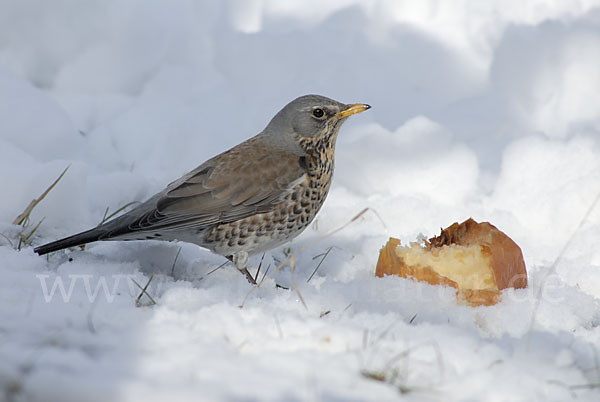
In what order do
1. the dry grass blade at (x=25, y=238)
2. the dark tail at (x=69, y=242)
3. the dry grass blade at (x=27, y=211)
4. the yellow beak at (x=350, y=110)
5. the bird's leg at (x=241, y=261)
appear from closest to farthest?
the dark tail at (x=69, y=242) → the dry grass blade at (x=25, y=238) → the bird's leg at (x=241, y=261) → the dry grass blade at (x=27, y=211) → the yellow beak at (x=350, y=110)

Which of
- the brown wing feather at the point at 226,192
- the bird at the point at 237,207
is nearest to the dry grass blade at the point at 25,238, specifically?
the bird at the point at 237,207

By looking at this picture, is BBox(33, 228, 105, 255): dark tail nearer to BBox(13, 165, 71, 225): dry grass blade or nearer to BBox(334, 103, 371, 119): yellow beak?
BBox(13, 165, 71, 225): dry grass blade

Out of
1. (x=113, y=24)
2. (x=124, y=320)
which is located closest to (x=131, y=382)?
(x=124, y=320)

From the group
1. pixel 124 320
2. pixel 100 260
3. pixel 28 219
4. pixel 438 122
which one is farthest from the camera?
pixel 438 122

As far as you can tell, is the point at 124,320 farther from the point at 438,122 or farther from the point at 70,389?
the point at 438,122

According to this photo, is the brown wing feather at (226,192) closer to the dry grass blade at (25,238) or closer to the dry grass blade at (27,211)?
the dry grass blade at (25,238)

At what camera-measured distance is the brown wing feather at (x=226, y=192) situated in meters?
Answer: 3.70

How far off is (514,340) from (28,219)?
8.92ft

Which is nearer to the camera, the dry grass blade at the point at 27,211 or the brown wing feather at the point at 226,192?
the brown wing feather at the point at 226,192

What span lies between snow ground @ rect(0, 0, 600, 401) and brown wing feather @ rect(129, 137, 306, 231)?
30 cm

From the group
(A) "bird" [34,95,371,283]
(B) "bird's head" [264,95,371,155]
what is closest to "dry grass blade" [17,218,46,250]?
(A) "bird" [34,95,371,283]

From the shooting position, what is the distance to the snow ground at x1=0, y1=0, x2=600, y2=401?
91.0 inches

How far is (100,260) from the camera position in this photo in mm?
3609

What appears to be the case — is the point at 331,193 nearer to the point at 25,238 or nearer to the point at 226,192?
the point at 226,192
